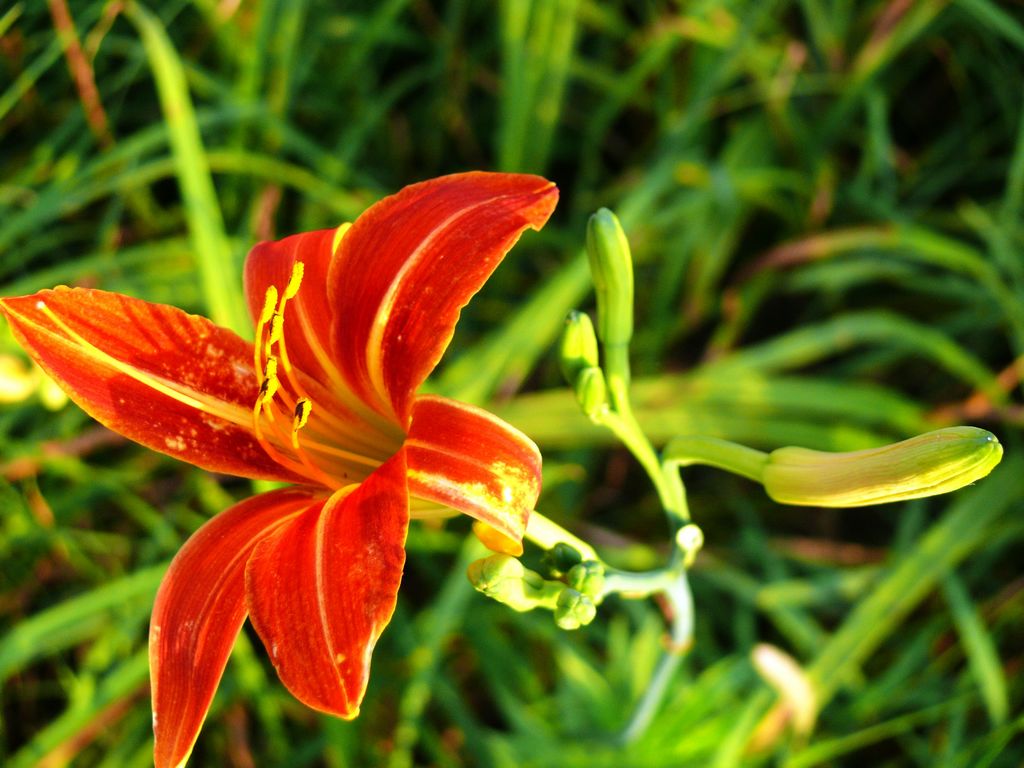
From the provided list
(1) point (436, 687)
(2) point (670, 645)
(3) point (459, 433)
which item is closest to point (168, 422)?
(3) point (459, 433)

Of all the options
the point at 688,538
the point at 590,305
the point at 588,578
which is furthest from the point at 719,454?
the point at 590,305

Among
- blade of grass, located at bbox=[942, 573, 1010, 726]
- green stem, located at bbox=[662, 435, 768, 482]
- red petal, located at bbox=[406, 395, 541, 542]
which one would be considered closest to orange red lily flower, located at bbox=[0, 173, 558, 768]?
red petal, located at bbox=[406, 395, 541, 542]

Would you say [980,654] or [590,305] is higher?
[590,305]

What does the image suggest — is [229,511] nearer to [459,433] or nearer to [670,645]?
[459,433]

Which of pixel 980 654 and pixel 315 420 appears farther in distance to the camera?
pixel 980 654

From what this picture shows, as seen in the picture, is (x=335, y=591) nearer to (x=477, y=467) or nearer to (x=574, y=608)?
(x=477, y=467)

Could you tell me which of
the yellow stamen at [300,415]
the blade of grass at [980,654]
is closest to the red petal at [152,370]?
the yellow stamen at [300,415]

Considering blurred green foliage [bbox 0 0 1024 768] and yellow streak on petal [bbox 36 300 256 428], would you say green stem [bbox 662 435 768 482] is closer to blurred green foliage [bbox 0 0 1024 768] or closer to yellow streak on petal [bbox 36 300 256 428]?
yellow streak on petal [bbox 36 300 256 428]
